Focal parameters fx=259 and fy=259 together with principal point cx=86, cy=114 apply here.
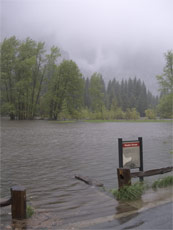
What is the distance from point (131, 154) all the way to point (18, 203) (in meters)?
3.42

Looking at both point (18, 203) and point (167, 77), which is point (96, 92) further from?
point (18, 203)

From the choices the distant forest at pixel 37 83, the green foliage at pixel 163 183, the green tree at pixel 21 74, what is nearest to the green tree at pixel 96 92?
the distant forest at pixel 37 83

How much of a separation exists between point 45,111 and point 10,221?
6601 cm

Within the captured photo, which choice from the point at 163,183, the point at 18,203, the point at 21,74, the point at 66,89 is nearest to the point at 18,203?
the point at 18,203

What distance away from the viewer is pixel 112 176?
8453 mm

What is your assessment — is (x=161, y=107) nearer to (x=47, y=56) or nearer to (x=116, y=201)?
(x=47, y=56)

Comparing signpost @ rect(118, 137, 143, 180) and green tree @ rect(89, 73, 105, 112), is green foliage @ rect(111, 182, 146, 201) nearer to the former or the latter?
signpost @ rect(118, 137, 143, 180)

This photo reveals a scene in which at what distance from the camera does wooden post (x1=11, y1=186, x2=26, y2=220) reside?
4.59 meters

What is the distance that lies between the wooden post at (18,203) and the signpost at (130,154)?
2.90 metres

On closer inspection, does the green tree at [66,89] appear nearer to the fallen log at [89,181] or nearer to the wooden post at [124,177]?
Answer: the fallen log at [89,181]

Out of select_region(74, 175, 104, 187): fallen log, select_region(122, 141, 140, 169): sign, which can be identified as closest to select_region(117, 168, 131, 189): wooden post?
select_region(122, 141, 140, 169): sign

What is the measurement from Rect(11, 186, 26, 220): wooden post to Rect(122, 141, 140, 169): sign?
3053 mm

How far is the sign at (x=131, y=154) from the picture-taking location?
6.82 meters

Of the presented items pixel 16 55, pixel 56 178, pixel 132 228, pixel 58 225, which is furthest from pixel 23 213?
pixel 16 55
